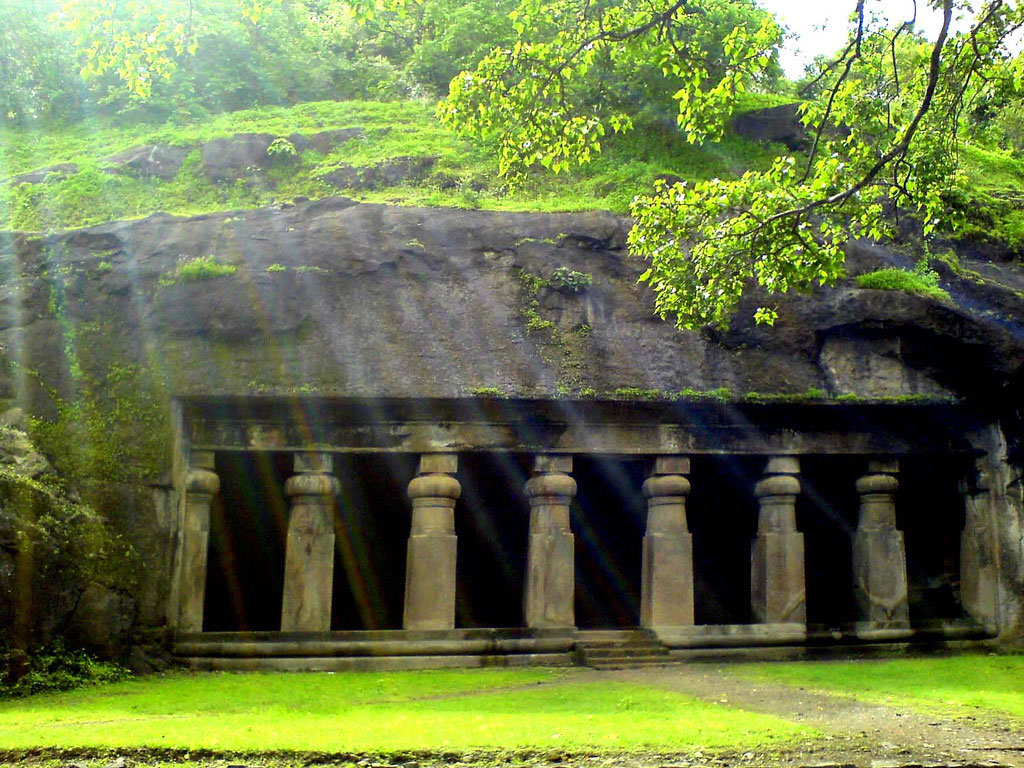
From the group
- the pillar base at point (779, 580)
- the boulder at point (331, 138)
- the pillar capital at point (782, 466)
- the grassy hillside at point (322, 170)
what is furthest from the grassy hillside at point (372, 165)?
the pillar base at point (779, 580)

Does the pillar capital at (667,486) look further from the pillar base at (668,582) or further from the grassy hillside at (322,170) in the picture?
the grassy hillside at (322,170)

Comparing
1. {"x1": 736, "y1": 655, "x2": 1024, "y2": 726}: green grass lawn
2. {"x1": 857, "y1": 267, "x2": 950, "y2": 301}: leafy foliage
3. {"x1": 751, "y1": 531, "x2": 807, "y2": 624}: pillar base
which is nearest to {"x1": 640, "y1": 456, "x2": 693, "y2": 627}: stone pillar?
{"x1": 751, "y1": 531, "x2": 807, "y2": 624}: pillar base

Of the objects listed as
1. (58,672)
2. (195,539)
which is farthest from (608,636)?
(58,672)

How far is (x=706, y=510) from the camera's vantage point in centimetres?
1554

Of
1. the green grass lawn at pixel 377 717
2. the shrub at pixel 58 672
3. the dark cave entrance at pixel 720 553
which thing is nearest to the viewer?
the green grass lawn at pixel 377 717

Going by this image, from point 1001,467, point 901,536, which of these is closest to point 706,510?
point 901,536

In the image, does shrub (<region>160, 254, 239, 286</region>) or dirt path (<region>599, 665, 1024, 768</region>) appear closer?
dirt path (<region>599, 665, 1024, 768</region>)

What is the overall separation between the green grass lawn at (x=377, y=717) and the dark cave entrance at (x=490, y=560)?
5182 mm

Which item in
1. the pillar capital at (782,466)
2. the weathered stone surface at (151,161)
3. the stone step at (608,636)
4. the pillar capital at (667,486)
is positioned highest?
the weathered stone surface at (151,161)

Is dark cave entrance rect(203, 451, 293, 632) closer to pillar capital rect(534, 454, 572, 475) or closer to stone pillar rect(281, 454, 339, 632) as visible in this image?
stone pillar rect(281, 454, 339, 632)

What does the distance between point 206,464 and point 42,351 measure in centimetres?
213

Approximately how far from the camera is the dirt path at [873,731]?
269 inches

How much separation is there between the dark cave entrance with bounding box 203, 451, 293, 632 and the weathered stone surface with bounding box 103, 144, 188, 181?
14.7 feet

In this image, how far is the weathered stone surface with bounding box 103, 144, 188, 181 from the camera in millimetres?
14578
